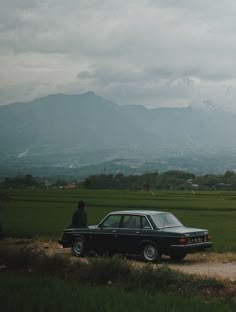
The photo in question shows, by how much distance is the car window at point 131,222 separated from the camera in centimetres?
1847

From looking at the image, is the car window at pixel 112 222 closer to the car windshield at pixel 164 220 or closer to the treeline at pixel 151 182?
the car windshield at pixel 164 220

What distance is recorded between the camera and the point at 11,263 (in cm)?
1538

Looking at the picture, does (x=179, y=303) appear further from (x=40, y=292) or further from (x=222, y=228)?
(x=222, y=228)

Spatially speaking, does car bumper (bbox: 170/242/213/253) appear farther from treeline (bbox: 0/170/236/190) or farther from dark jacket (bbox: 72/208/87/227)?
treeline (bbox: 0/170/236/190)

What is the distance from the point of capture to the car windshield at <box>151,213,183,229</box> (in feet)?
59.8

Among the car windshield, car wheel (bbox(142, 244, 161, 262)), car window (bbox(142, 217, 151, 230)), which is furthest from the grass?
the car windshield

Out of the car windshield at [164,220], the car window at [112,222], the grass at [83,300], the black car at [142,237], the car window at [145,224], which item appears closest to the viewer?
the grass at [83,300]

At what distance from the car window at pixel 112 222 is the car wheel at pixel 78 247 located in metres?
1.02

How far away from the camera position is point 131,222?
→ 18.6 meters

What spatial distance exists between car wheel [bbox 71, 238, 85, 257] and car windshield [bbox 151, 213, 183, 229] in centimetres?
281

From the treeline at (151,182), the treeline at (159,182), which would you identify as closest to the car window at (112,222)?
the treeline at (151,182)

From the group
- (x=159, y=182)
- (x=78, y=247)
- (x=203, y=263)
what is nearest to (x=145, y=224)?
(x=203, y=263)

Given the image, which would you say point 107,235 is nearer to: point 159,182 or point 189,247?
point 189,247

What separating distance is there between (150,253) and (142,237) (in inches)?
21.2
